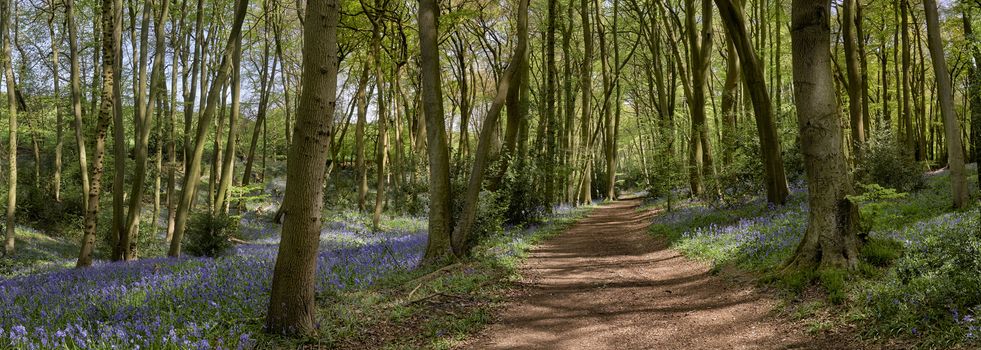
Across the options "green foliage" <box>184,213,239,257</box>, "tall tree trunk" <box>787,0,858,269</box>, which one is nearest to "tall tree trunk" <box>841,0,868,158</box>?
A: "tall tree trunk" <box>787,0,858,269</box>

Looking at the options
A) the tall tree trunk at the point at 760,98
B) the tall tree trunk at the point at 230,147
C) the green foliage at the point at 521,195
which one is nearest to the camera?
the tall tree trunk at the point at 760,98

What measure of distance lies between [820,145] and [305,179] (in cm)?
Answer: 568

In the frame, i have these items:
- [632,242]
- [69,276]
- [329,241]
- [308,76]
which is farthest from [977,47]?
[69,276]

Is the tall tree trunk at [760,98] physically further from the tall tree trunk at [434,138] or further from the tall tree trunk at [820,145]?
the tall tree trunk at [434,138]

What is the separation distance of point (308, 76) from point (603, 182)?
1625 inches

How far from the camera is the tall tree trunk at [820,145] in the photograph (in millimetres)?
5918

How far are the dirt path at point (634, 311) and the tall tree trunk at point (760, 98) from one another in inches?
163

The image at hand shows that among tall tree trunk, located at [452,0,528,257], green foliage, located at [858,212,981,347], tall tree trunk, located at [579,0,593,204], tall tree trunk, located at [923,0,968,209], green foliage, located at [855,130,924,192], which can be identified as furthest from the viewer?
tall tree trunk, located at [579,0,593,204]

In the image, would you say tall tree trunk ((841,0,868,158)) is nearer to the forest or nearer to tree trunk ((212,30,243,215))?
the forest

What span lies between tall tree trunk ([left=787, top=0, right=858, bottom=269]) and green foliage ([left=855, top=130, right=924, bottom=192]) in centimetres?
898

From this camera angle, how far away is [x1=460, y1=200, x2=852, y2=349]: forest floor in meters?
5.07

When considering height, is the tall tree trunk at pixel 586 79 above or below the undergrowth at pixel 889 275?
above

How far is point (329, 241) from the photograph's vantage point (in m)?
15.2

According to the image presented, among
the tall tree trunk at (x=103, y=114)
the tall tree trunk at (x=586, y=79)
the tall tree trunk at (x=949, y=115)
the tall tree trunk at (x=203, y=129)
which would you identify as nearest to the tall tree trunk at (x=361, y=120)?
the tall tree trunk at (x=203, y=129)
